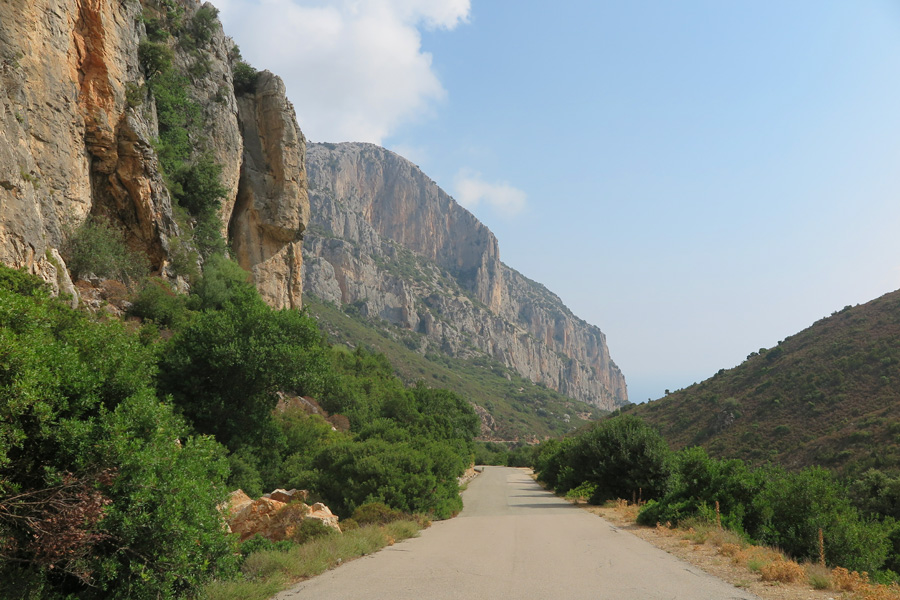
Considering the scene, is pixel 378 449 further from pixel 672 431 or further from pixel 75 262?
pixel 672 431

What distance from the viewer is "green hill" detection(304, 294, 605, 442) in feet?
310

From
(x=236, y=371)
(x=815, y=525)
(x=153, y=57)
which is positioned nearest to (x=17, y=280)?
(x=236, y=371)

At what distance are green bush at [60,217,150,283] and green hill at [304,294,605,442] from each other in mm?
56435

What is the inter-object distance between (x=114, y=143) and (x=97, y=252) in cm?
A: 622

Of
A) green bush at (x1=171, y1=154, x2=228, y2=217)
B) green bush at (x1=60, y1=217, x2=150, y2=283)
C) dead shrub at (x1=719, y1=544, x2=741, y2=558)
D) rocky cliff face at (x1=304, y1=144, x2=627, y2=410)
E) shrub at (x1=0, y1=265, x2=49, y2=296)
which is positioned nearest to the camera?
dead shrub at (x1=719, y1=544, x2=741, y2=558)

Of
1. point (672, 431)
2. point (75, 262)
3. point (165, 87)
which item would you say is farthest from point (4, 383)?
point (672, 431)

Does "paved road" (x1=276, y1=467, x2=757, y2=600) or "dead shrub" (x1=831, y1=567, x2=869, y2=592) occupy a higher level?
"dead shrub" (x1=831, y1=567, x2=869, y2=592)

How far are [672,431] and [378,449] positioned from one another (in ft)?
130

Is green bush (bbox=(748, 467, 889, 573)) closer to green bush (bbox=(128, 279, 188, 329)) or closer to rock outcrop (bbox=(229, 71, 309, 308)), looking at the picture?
green bush (bbox=(128, 279, 188, 329))

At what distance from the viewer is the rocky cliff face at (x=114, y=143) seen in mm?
19234

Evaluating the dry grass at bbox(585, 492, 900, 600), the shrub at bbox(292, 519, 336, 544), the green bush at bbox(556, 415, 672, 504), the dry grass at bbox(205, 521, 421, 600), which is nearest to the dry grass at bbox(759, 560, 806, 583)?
the dry grass at bbox(585, 492, 900, 600)

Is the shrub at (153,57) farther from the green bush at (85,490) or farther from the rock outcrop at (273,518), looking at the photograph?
the green bush at (85,490)

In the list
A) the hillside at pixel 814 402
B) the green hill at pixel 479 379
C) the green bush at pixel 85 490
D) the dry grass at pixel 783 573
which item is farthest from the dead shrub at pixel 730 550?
the green hill at pixel 479 379

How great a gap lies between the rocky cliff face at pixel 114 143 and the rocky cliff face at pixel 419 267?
72747 mm
